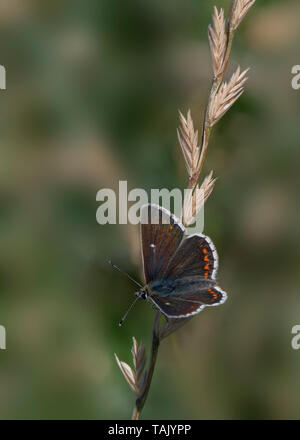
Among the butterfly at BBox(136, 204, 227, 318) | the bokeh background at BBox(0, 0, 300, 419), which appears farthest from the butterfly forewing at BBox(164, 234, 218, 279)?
the bokeh background at BBox(0, 0, 300, 419)

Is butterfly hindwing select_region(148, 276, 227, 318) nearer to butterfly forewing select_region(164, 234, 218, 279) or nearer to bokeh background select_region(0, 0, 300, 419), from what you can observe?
butterfly forewing select_region(164, 234, 218, 279)

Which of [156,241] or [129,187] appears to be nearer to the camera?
[156,241]

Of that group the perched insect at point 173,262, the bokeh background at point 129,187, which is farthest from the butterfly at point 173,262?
the bokeh background at point 129,187

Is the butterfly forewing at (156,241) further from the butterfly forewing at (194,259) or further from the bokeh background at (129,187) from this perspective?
the bokeh background at (129,187)

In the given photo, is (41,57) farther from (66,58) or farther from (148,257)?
(148,257)

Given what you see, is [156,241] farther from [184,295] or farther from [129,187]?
[129,187]

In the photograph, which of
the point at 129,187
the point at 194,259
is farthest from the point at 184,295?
the point at 129,187

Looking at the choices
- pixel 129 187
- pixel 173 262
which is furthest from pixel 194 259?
pixel 129 187

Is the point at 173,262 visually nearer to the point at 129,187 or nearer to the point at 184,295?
the point at 184,295
